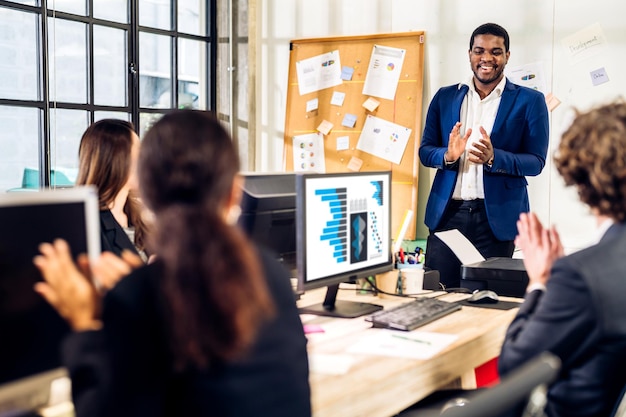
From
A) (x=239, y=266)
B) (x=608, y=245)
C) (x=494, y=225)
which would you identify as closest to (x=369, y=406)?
(x=608, y=245)

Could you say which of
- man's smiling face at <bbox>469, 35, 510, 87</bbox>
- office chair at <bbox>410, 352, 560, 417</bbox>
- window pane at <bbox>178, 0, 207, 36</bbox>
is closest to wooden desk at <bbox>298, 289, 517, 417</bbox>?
office chair at <bbox>410, 352, 560, 417</bbox>

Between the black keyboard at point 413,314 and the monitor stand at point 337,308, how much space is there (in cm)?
5

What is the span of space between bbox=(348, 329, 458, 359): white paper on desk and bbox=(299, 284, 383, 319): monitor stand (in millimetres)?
199

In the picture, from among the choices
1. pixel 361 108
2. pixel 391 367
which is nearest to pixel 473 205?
pixel 361 108

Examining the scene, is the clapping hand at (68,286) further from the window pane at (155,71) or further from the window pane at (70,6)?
the window pane at (155,71)

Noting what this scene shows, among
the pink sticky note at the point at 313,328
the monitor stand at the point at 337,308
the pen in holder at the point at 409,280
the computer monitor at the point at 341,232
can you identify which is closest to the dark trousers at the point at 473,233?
the pen in holder at the point at 409,280

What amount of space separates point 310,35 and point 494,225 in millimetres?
2326

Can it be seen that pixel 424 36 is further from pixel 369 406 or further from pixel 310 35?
pixel 369 406

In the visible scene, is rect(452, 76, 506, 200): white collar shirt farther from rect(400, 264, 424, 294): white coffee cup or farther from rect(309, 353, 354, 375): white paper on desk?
rect(309, 353, 354, 375): white paper on desk

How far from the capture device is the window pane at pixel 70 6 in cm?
464

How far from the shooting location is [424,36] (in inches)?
191

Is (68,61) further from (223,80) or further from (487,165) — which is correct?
(487,165)

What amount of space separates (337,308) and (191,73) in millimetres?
3601

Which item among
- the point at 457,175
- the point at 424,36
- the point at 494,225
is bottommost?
the point at 494,225
